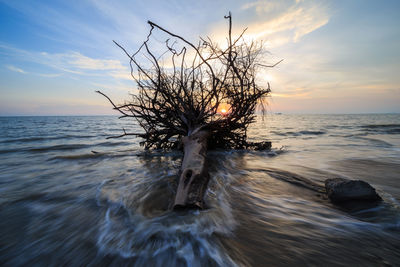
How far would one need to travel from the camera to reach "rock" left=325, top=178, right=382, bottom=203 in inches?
94.0

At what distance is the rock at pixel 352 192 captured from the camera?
2.39 m

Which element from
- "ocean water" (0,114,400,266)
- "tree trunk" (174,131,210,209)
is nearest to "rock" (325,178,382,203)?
"ocean water" (0,114,400,266)

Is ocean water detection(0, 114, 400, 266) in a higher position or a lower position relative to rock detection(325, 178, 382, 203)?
lower

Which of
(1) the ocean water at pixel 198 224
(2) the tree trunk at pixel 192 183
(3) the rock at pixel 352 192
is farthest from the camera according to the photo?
(3) the rock at pixel 352 192

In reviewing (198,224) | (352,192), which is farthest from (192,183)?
(352,192)

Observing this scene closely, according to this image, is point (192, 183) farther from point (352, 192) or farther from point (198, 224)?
point (352, 192)

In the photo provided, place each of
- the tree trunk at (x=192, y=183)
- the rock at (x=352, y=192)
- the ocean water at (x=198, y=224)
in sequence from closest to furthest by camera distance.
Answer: the ocean water at (x=198, y=224)
the tree trunk at (x=192, y=183)
the rock at (x=352, y=192)

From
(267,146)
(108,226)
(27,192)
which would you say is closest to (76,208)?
(108,226)

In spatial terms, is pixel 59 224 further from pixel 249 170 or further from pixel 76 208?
pixel 249 170

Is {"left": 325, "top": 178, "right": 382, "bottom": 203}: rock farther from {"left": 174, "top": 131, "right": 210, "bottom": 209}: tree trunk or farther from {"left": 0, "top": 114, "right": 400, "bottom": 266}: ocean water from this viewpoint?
{"left": 174, "top": 131, "right": 210, "bottom": 209}: tree trunk

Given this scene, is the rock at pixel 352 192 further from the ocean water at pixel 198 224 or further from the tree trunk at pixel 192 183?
the tree trunk at pixel 192 183

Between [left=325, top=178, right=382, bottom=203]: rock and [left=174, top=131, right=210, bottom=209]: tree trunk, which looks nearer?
[left=174, top=131, right=210, bottom=209]: tree trunk

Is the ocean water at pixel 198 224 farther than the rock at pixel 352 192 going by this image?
No

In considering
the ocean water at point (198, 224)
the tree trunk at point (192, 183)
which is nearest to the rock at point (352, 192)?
the ocean water at point (198, 224)
